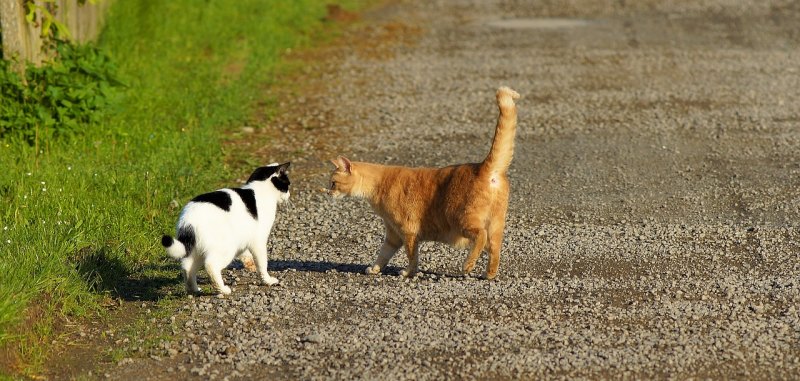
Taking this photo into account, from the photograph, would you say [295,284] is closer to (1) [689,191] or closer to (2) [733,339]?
(2) [733,339]

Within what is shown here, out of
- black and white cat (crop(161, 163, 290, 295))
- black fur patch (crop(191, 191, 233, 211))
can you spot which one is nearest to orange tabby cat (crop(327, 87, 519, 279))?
black and white cat (crop(161, 163, 290, 295))

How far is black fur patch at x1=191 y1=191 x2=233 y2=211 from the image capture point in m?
6.30

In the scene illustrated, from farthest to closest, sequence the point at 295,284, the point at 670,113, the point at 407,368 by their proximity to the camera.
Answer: the point at 670,113
the point at 295,284
the point at 407,368

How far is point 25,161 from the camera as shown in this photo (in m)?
8.81

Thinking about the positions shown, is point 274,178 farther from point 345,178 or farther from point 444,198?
A: point 444,198

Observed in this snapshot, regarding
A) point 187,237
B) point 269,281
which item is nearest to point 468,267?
point 269,281

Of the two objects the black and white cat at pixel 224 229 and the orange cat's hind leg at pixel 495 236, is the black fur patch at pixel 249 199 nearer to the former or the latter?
the black and white cat at pixel 224 229

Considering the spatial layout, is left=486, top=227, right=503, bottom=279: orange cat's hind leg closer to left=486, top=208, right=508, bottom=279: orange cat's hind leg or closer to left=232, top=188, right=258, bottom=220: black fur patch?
left=486, top=208, right=508, bottom=279: orange cat's hind leg

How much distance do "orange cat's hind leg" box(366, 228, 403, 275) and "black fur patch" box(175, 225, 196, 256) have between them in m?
1.32

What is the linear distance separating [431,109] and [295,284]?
565cm

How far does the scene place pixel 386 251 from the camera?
275 inches

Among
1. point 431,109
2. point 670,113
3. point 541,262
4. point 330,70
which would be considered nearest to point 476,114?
point 431,109

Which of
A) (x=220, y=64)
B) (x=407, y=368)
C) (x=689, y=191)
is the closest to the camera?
(x=407, y=368)

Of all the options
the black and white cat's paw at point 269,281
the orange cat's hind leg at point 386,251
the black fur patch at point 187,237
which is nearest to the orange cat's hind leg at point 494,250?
the orange cat's hind leg at point 386,251
